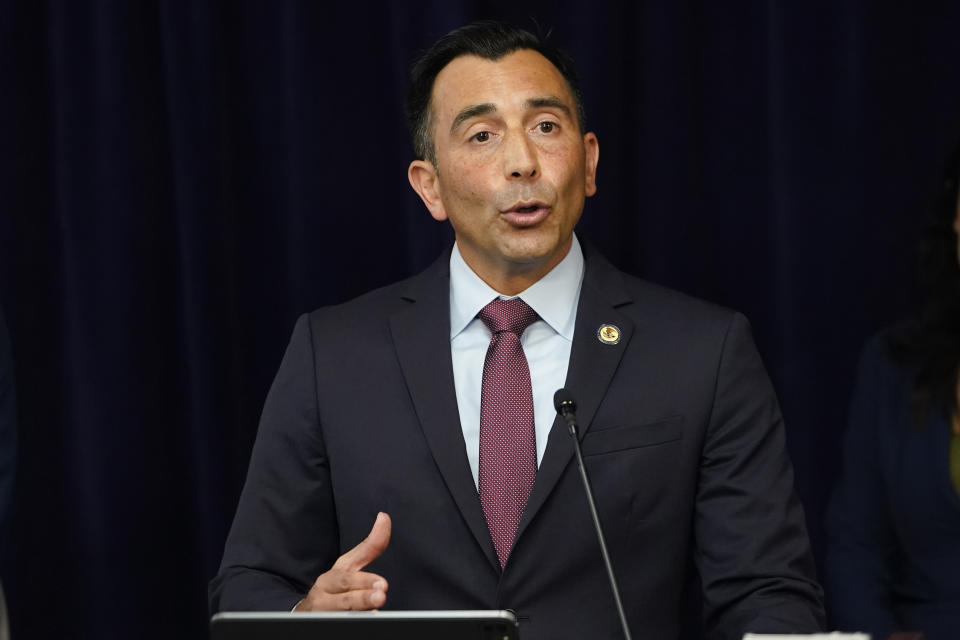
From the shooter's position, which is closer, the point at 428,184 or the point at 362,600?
the point at 362,600

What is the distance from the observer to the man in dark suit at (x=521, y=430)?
6.37ft

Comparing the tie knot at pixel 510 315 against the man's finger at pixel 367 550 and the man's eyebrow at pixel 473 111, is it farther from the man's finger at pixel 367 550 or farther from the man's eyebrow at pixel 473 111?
the man's finger at pixel 367 550

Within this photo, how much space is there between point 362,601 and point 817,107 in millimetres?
1535

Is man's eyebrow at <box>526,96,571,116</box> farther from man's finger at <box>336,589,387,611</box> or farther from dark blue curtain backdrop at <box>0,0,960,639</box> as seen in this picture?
man's finger at <box>336,589,387,611</box>

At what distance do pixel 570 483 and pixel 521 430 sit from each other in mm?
108

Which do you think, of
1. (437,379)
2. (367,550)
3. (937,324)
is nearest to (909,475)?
(937,324)

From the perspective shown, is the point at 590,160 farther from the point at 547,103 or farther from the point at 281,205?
the point at 281,205

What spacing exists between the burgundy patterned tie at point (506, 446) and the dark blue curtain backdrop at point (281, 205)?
679 millimetres

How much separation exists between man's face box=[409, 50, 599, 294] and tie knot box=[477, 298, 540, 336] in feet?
0.19

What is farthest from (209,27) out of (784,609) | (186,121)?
(784,609)

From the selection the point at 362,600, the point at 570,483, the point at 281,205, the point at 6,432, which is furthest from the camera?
the point at 281,205

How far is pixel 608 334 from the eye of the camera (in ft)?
6.70

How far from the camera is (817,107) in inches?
102

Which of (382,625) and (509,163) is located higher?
(509,163)
